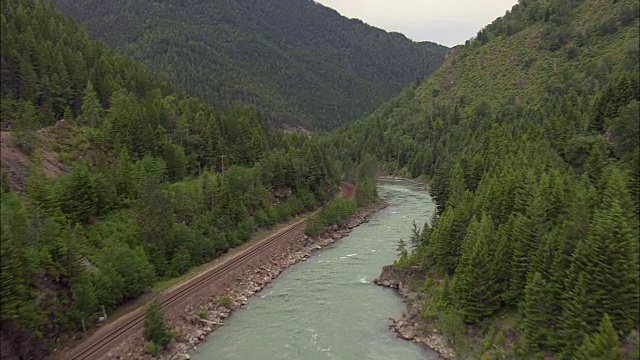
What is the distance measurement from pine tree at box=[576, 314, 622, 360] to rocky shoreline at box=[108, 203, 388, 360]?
29.4m

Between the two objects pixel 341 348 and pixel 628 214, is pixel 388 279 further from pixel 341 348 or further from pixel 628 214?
pixel 628 214

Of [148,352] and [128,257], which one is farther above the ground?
[128,257]

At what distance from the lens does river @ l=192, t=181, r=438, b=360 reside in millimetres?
40562

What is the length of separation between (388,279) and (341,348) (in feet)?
56.7

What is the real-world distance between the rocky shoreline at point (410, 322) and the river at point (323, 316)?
92 centimetres

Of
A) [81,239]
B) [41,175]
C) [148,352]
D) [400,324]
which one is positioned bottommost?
[400,324]

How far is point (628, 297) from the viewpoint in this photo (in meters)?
29.6

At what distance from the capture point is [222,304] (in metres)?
50.7

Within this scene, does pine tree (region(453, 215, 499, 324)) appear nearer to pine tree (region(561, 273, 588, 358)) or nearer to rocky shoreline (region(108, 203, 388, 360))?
pine tree (region(561, 273, 588, 358))

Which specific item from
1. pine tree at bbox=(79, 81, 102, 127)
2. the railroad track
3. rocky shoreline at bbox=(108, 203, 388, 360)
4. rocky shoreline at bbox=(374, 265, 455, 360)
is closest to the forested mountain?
rocky shoreline at bbox=(374, 265, 455, 360)

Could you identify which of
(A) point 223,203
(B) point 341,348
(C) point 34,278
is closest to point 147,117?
(A) point 223,203

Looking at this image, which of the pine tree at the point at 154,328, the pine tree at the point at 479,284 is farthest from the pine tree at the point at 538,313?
the pine tree at the point at 154,328

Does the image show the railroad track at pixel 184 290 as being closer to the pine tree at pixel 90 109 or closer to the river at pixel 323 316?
the river at pixel 323 316

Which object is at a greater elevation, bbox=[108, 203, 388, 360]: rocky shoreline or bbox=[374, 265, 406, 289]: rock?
bbox=[108, 203, 388, 360]: rocky shoreline
